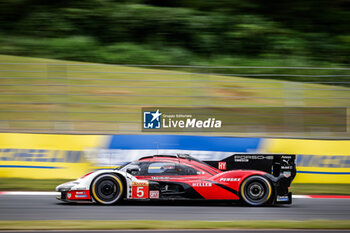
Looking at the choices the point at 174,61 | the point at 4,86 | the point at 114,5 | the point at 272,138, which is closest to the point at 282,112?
the point at 272,138

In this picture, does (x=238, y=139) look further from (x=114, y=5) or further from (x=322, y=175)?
(x=114, y=5)

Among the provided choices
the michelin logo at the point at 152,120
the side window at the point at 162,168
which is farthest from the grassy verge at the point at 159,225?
the michelin logo at the point at 152,120

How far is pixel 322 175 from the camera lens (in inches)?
422

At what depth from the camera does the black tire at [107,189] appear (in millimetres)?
8227

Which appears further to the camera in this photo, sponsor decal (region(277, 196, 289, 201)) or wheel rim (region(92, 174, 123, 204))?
sponsor decal (region(277, 196, 289, 201))

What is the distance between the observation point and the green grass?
1192cm

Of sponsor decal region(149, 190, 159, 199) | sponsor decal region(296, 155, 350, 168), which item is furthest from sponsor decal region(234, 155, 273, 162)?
sponsor decal region(296, 155, 350, 168)

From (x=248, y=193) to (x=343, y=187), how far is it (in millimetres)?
3258

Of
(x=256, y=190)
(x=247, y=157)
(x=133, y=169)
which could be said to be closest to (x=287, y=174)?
(x=256, y=190)

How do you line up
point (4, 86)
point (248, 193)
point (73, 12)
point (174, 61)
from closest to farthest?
point (248, 193) → point (4, 86) → point (174, 61) → point (73, 12)

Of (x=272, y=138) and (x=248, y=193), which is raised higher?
(x=272, y=138)

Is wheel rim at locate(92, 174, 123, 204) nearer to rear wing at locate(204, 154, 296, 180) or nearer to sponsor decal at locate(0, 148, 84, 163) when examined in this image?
rear wing at locate(204, 154, 296, 180)

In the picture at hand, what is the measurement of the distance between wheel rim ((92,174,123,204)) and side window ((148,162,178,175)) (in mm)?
611

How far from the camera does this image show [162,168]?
840 centimetres
